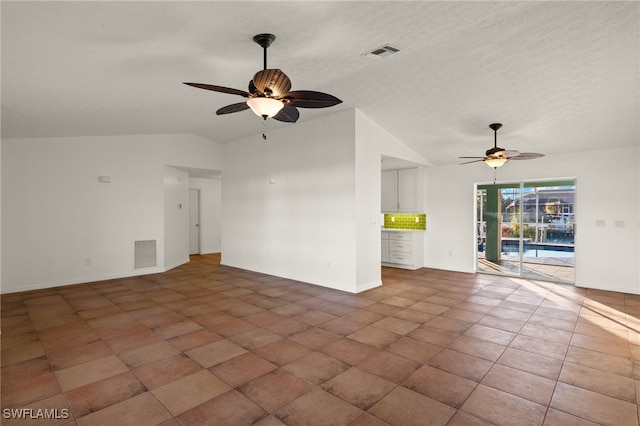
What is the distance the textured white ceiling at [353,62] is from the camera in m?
2.63

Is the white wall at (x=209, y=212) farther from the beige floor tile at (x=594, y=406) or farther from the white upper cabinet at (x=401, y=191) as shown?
the beige floor tile at (x=594, y=406)

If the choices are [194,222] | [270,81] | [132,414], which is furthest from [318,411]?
[194,222]

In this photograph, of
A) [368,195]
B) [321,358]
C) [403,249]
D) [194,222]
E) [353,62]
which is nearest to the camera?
[321,358]

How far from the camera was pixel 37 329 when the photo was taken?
3.80 meters

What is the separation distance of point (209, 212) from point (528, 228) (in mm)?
9065

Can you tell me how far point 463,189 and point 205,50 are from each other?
6272 mm

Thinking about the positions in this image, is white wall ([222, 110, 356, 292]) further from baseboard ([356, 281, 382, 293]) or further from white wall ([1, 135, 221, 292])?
white wall ([1, 135, 221, 292])

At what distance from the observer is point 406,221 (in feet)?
26.7

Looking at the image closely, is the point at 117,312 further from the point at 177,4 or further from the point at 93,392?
the point at 177,4

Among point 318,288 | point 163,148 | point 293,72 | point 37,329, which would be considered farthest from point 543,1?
point 163,148

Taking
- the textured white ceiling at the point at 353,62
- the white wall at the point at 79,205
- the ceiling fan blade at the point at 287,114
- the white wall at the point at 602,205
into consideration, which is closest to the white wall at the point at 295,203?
the textured white ceiling at the point at 353,62

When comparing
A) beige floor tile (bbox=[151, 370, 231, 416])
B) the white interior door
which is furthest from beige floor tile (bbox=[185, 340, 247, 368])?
the white interior door

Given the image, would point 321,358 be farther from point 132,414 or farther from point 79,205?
point 79,205

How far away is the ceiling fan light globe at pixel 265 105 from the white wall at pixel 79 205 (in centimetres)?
513
